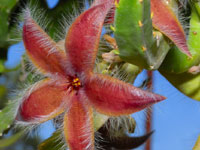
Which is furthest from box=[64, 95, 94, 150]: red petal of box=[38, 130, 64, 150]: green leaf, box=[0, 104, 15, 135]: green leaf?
box=[0, 104, 15, 135]: green leaf

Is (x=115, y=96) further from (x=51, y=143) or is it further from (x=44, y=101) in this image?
(x=51, y=143)

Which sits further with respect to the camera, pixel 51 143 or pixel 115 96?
pixel 51 143

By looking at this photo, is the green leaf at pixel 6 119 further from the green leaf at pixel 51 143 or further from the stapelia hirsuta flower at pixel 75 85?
the stapelia hirsuta flower at pixel 75 85

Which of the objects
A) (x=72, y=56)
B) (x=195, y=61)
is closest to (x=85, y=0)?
(x=72, y=56)

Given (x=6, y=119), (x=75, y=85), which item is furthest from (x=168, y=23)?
(x=6, y=119)

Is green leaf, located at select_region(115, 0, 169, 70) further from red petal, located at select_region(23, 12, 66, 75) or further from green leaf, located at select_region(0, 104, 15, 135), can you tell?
green leaf, located at select_region(0, 104, 15, 135)

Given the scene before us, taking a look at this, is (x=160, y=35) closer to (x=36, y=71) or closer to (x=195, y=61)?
(x=195, y=61)
